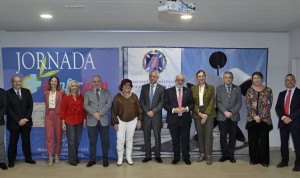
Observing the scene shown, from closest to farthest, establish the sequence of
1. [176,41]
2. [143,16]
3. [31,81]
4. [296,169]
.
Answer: [296,169] < [143,16] < [31,81] < [176,41]

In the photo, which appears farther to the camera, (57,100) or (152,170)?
(57,100)

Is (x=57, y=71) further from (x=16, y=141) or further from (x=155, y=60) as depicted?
(x=155, y=60)

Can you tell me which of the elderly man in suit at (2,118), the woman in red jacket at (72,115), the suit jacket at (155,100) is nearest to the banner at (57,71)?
the woman in red jacket at (72,115)

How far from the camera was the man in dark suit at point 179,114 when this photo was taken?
5422 mm

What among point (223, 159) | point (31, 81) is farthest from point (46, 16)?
point (223, 159)

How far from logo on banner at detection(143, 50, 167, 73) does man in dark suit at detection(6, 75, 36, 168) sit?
7.19 ft

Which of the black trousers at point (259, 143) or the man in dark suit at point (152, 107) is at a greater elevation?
the man in dark suit at point (152, 107)

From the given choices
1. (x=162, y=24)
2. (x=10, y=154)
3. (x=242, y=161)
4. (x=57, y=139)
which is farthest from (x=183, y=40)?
(x=10, y=154)

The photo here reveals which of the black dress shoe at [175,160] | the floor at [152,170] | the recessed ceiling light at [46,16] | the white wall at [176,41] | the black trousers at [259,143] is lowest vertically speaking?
the floor at [152,170]

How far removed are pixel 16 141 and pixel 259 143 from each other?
4.10m

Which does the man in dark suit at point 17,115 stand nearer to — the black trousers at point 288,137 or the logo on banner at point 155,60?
the logo on banner at point 155,60

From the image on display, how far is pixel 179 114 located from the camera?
17.8ft

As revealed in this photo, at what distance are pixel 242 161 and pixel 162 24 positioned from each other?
9.40ft

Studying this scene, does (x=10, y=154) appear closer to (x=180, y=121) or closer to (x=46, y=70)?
(x=46, y=70)
